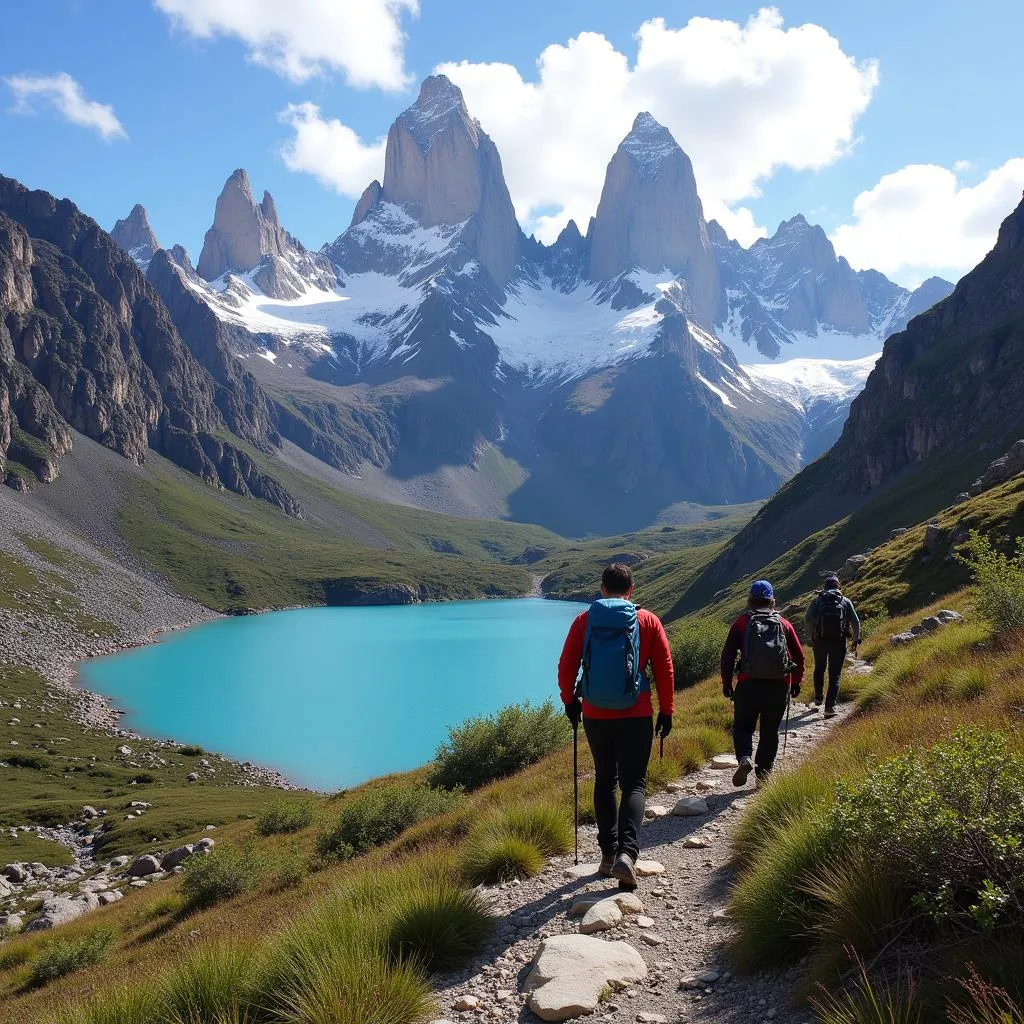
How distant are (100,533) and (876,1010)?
697ft

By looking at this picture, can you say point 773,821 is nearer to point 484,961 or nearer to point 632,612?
point 632,612

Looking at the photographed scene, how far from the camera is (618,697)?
784 centimetres

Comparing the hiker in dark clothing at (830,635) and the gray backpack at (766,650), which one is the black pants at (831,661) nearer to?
the hiker in dark clothing at (830,635)

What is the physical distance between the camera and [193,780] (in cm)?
6012

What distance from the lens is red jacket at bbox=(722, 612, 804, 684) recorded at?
10.9 meters

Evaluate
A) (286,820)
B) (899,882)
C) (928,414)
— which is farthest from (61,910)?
(928,414)

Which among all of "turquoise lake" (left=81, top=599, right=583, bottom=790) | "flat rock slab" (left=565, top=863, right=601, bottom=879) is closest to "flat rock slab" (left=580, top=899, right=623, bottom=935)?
"flat rock slab" (left=565, top=863, right=601, bottom=879)

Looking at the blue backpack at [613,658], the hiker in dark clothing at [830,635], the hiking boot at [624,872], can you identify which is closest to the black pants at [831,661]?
the hiker in dark clothing at [830,635]

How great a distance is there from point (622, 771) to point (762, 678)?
3613 millimetres

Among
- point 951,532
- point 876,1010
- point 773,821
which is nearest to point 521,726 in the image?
point 773,821

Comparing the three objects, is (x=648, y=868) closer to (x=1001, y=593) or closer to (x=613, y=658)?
(x=613, y=658)

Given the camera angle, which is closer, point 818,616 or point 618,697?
point 618,697

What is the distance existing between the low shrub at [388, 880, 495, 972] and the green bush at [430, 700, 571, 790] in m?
12.1

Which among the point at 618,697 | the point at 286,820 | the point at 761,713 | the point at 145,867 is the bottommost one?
the point at 145,867
